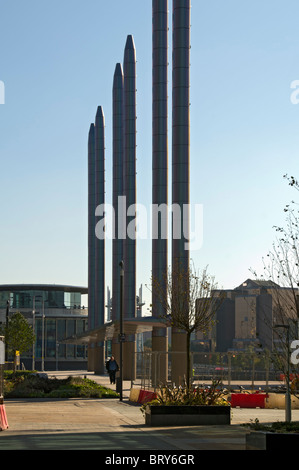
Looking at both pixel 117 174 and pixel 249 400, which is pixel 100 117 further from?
pixel 249 400

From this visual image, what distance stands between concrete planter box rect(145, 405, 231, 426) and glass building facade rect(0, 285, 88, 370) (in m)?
79.1

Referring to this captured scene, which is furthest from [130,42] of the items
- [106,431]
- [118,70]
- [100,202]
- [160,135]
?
[106,431]

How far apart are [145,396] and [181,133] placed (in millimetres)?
24699

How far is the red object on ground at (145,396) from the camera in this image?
99.7ft

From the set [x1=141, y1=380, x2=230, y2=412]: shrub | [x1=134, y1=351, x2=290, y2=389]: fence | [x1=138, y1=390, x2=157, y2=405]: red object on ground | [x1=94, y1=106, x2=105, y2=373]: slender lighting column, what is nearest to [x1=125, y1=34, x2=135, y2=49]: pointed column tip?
[x1=94, y1=106, x2=105, y2=373]: slender lighting column

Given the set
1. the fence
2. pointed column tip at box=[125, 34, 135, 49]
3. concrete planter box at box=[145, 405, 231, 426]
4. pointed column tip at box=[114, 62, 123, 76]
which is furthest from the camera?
pointed column tip at box=[114, 62, 123, 76]

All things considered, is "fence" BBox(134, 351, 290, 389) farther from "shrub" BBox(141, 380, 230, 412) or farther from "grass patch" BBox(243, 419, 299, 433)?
"grass patch" BBox(243, 419, 299, 433)

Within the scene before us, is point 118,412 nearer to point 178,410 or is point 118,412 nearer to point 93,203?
point 178,410

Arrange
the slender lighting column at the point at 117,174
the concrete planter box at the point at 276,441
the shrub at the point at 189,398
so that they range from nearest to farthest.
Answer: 1. the concrete planter box at the point at 276,441
2. the shrub at the point at 189,398
3. the slender lighting column at the point at 117,174

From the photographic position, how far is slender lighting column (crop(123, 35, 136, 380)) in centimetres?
6462

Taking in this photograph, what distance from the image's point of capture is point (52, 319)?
120000mm

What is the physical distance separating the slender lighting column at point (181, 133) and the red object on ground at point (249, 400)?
17.9 meters

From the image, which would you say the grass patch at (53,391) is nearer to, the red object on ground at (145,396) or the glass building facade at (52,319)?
the red object on ground at (145,396)

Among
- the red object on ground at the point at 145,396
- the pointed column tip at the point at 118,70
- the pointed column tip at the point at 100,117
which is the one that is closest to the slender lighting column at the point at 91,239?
the pointed column tip at the point at 100,117
